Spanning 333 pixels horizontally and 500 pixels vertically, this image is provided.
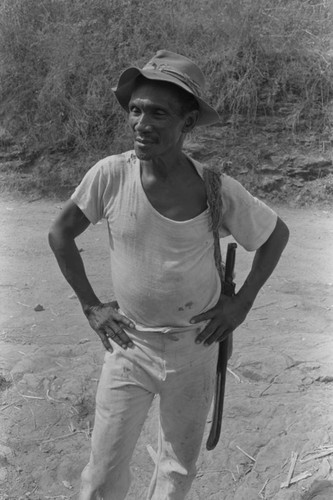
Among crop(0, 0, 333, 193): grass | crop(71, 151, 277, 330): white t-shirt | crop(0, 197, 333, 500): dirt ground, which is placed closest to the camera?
crop(71, 151, 277, 330): white t-shirt

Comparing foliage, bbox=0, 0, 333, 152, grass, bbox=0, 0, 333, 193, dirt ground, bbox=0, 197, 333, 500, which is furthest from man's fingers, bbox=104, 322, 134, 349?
foliage, bbox=0, 0, 333, 152

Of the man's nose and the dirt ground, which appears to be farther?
the dirt ground

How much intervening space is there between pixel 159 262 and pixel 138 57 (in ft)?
Answer: 22.8

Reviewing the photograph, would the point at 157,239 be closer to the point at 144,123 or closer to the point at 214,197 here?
the point at 214,197

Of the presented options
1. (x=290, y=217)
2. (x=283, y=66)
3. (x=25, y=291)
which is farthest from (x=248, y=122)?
(x=25, y=291)

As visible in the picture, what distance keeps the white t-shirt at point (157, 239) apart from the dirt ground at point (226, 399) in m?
1.21

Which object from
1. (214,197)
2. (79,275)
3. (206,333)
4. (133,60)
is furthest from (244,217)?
(133,60)

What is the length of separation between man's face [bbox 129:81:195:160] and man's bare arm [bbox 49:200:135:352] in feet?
1.11

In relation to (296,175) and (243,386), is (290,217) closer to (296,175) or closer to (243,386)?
(296,175)

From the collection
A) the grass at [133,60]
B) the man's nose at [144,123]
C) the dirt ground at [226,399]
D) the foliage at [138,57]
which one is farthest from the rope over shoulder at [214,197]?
the foliage at [138,57]

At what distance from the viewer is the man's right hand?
2055 mm

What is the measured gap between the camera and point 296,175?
25.3ft

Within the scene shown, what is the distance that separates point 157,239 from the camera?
195cm

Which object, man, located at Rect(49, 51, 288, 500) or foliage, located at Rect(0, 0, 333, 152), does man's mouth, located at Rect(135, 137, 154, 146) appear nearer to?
man, located at Rect(49, 51, 288, 500)
